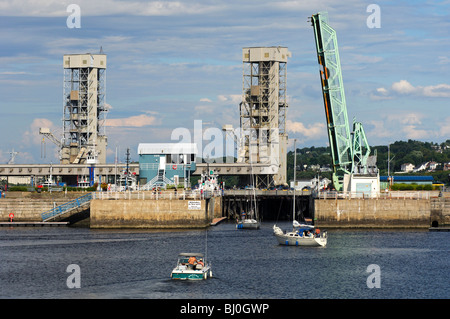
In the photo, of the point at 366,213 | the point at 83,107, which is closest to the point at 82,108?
the point at 83,107

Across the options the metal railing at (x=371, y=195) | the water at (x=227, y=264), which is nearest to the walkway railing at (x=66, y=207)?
the water at (x=227, y=264)

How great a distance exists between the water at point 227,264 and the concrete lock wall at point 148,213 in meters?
2.34

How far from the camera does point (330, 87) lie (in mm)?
100688

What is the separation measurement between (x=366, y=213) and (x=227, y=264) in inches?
1323

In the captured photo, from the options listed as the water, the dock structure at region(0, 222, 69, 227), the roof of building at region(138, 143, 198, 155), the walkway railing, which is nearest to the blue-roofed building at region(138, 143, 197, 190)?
the roof of building at region(138, 143, 198, 155)

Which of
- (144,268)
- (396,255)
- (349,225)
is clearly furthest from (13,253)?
(349,225)

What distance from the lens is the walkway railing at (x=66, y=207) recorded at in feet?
328

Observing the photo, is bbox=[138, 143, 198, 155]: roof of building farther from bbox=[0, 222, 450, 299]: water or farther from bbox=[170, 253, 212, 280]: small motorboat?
bbox=[170, 253, 212, 280]: small motorboat

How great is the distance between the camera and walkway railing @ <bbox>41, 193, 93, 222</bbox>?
100m

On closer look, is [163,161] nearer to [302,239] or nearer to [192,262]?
[302,239]

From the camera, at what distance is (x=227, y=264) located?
6262 cm

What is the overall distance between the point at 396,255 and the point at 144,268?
23.3 meters

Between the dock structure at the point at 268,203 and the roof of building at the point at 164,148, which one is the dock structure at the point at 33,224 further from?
the dock structure at the point at 268,203
